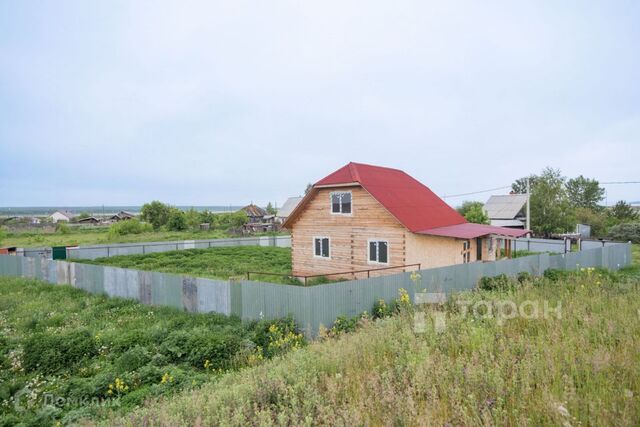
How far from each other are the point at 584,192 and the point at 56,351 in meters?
70.7

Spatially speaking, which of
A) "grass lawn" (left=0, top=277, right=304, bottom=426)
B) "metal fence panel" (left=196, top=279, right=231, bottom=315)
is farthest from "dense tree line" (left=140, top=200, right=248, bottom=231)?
"metal fence panel" (left=196, top=279, right=231, bottom=315)

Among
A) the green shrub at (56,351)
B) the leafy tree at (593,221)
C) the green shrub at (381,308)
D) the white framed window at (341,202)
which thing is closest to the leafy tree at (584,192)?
the leafy tree at (593,221)

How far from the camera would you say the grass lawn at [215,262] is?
65.6 ft

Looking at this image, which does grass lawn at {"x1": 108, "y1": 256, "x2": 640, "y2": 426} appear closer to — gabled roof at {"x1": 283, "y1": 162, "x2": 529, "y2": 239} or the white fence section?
gabled roof at {"x1": 283, "y1": 162, "x2": 529, "y2": 239}

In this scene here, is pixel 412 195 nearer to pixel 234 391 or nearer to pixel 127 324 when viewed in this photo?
pixel 127 324

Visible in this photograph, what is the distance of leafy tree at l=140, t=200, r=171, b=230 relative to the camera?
60.4m

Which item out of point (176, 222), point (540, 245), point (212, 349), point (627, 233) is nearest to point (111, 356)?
point (212, 349)

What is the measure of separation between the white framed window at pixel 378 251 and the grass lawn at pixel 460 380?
454 inches

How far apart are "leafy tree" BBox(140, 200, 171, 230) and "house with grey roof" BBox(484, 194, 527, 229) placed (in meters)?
45.9

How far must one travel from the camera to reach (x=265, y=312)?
10.3 meters

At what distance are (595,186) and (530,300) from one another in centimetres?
6711

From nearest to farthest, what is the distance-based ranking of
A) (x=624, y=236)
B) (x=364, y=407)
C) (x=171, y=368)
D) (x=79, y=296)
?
(x=364, y=407) → (x=171, y=368) → (x=79, y=296) → (x=624, y=236)

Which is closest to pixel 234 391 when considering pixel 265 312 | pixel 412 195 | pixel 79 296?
pixel 265 312

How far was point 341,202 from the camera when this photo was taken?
18688mm
